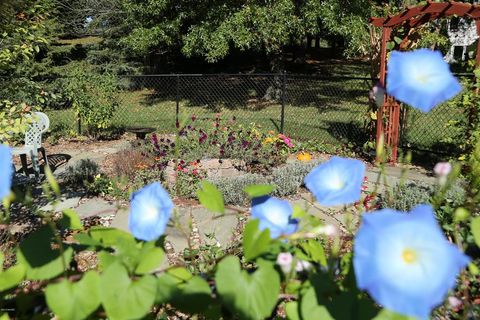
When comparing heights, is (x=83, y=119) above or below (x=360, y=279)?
below

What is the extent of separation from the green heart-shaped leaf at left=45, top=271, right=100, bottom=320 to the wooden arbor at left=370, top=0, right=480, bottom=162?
150 inches

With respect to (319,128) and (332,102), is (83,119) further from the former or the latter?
(332,102)

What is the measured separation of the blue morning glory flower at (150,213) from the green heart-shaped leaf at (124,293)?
0.35ft

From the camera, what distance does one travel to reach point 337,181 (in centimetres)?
85

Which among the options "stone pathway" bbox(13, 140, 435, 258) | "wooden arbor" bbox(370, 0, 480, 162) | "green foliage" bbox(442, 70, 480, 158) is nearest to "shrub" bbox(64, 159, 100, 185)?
"stone pathway" bbox(13, 140, 435, 258)

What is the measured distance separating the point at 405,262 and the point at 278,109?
33.7 feet

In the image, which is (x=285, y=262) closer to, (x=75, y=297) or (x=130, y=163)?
(x=75, y=297)

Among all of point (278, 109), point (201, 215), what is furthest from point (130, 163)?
point (278, 109)

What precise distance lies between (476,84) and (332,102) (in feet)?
23.3

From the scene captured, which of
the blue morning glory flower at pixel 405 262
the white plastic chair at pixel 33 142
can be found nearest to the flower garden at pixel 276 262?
the blue morning glory flower at pixel 405 262

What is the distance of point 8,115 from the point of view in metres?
2.99

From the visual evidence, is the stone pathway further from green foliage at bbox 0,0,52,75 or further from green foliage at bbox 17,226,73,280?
green foliage at bbox 17,226,73,280

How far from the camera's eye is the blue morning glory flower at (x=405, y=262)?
55 cm

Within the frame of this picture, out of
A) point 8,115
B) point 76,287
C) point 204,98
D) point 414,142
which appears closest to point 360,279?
point 76,287
